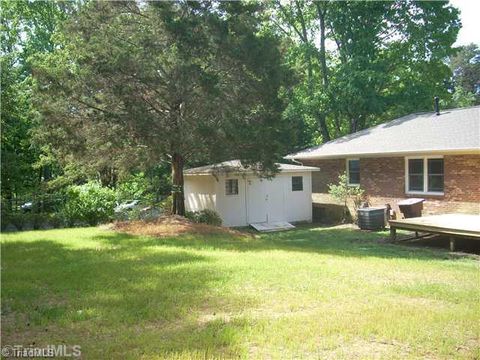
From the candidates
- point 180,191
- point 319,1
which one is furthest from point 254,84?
point 319,1

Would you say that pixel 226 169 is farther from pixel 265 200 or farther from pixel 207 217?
pixel 265 200

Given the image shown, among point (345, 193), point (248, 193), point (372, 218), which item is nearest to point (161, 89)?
point (248, 193)

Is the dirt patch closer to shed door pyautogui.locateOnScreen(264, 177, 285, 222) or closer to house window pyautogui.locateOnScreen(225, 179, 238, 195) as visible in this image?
house window pyautogui.locateOnScreen(225, 179, 238, 195)

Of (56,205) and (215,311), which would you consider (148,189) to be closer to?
(56,205)

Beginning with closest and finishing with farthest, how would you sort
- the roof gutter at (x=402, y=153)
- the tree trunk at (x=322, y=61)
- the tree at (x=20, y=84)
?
the roof gutter at (x=402, y=153) < the tree at (x=20, y=84) < the tree trunk at (x=322, y=61)

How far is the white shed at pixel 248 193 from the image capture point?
19125 mm

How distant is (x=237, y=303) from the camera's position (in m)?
5.99

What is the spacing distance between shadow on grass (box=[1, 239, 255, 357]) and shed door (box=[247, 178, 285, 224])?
9896mm

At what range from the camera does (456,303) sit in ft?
20.6

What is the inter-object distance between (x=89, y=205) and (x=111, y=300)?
37.8 ft

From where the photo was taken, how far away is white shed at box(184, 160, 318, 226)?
62.7ft

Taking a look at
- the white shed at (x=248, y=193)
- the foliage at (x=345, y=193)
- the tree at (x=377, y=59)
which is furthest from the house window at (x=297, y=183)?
the tree at (x=377, y=59)

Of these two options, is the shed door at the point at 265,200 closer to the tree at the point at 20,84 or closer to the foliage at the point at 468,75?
the tree at the point at 20,84

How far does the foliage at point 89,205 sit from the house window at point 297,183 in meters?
8.26
